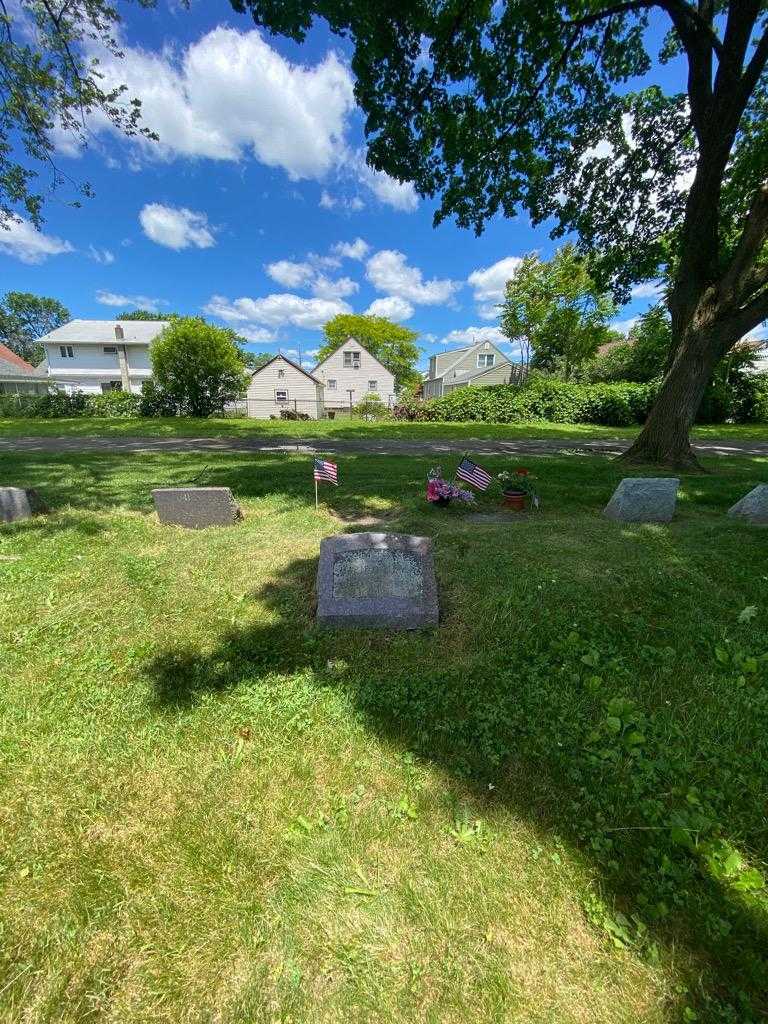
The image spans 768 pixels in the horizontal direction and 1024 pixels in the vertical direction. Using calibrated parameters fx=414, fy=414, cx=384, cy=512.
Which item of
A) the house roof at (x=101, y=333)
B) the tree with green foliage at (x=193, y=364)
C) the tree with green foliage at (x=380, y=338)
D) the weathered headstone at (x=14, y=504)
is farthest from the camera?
the tree with green foliage at (x=380, y=338)

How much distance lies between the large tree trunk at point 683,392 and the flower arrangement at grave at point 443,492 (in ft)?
18.2

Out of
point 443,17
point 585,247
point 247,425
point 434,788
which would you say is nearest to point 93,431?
point 247,425

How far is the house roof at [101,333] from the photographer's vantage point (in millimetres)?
40500

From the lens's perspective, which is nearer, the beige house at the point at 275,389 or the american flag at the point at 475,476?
the american flag at the point at 475,476

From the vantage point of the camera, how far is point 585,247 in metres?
10.8

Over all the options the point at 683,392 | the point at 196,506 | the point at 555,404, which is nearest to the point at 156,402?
the point at 196,506

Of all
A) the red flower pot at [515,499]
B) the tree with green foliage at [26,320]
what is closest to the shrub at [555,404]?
the red flower pot at [515,499]

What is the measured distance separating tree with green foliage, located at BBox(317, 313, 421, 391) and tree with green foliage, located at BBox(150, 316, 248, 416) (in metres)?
30.3

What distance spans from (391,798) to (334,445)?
41.2 ft

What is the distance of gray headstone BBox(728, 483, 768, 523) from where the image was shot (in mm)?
5426

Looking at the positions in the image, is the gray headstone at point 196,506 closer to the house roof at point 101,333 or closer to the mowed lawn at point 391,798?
the mowed lawn at point 391,798

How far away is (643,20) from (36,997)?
46.3ft

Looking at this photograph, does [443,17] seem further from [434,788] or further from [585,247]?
[434,788]

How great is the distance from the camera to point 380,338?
178 ft
